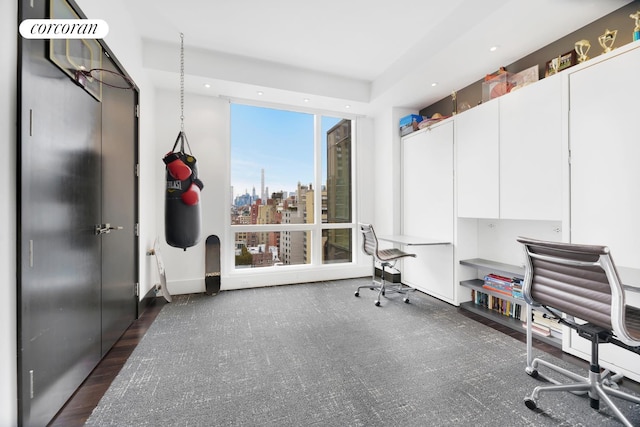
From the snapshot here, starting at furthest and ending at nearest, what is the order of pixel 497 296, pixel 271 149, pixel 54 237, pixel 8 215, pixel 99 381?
pixel 271 149, pixel 497 296, pixel 99 381, pixel 54 237, pixel 8 215

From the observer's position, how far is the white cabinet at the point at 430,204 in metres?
3.57

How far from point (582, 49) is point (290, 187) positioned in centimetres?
368

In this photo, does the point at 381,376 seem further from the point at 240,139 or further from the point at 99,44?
the point at 240,139

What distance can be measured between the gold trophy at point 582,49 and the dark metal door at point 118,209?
3961 mm

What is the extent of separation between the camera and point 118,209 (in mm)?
2514

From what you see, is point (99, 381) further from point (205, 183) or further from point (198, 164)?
point (198, 164)

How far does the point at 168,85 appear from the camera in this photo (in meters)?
3.66

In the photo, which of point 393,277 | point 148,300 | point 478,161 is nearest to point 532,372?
point 478,161

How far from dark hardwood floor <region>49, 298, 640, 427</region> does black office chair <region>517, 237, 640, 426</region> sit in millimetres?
554

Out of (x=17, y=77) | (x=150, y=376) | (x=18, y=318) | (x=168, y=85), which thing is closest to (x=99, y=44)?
(x=17, y=77)

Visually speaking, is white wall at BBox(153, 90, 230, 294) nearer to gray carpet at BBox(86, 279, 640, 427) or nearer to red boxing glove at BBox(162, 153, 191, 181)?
gray carpet at BBox(86, 279, 640, 427)

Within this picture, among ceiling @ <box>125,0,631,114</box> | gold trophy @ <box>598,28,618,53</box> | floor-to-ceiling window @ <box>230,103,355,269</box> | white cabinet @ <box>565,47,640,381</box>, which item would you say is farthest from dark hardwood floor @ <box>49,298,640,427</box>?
ceiling @ <box>125,0,631,114</box>

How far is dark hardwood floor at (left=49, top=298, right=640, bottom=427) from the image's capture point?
5.31 feet

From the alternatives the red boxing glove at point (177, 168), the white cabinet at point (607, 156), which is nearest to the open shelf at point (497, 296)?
the white cabinet at point (607, 156)
